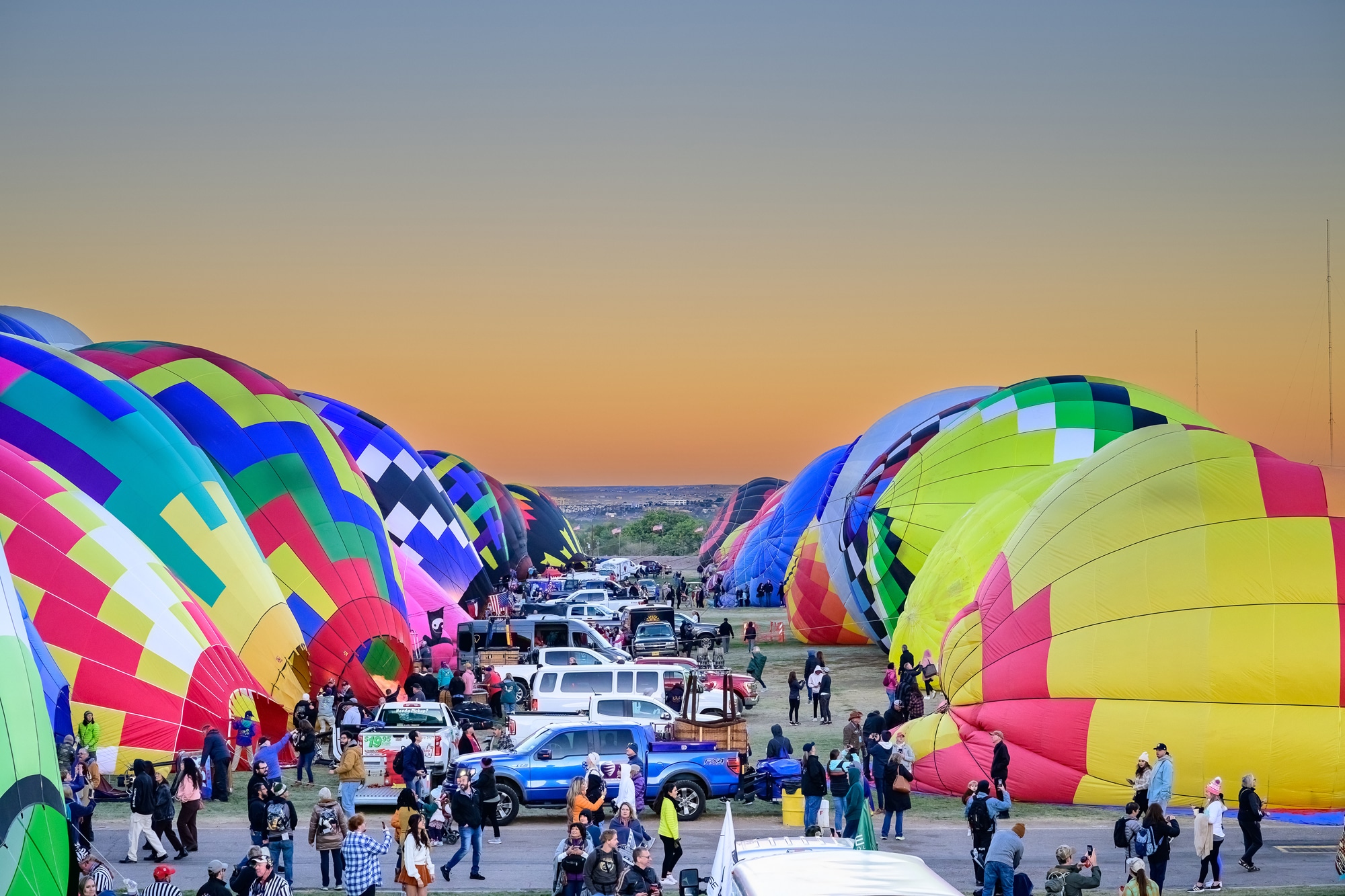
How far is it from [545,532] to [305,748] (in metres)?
65.9

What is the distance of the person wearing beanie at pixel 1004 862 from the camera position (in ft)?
43.3

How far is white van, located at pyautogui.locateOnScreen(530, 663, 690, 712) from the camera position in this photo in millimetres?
26688

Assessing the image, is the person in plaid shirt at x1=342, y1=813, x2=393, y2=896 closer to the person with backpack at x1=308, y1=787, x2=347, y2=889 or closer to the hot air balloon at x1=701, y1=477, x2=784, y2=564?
the person with backpack at x1=308, y1=787, x2=347, y2=889

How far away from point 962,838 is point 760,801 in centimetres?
322

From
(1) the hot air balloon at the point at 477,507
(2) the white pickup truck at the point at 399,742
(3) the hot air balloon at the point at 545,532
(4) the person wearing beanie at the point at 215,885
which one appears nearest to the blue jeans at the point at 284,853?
(4) the person wearing beanie at the point at 215,885

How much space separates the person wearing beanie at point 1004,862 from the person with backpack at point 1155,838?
68.0 inches

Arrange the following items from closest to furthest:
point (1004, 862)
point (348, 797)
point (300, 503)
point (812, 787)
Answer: point (1004, 862)
point (812, 787)
point (348, 797)
point (300, 503)

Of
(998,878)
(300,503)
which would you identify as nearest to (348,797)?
(998,878)

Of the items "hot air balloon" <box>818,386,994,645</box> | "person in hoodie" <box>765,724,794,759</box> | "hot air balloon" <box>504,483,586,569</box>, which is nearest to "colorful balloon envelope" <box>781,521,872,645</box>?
"hot air balloon" <box>818,386,994,645</box>

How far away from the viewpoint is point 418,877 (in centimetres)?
1355

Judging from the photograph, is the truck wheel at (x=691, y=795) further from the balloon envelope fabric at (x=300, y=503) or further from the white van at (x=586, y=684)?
the balloon envelope fabric at (x=300, y=503)

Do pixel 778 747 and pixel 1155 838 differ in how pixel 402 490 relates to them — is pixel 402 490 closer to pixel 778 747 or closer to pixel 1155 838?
pixel 778 747

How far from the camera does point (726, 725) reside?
2108cm

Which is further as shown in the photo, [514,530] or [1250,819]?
[514,530]
